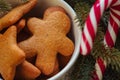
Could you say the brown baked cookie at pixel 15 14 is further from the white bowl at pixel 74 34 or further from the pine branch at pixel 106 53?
the pine branch at pixel 106 53

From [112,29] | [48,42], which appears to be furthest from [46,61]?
[112,29]

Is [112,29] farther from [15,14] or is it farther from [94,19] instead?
[15,14]

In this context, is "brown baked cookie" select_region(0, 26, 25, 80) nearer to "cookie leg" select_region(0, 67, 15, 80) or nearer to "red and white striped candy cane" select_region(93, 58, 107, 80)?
"cookie leg" select_region(0, 67, 15, 80)

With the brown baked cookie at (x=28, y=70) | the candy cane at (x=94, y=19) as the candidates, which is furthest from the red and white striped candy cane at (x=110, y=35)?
the brown baked cookie at (x=28, y=70)

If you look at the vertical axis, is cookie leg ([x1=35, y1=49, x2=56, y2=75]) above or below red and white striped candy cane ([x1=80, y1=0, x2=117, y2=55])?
below

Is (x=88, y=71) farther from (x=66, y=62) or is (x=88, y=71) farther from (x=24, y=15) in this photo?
(x=24, y=15)

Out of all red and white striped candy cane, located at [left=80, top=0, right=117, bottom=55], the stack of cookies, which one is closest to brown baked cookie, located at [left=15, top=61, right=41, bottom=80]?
the stack of cookies

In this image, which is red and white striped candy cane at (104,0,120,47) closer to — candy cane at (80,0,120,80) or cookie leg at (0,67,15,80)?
candy cane at (80,0,120,80)

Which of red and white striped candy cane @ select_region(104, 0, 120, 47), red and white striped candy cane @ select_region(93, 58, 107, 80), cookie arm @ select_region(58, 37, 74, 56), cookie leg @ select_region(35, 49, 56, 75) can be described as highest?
red and white striped candy cane @ select_region(104, 0, 120, 47)
